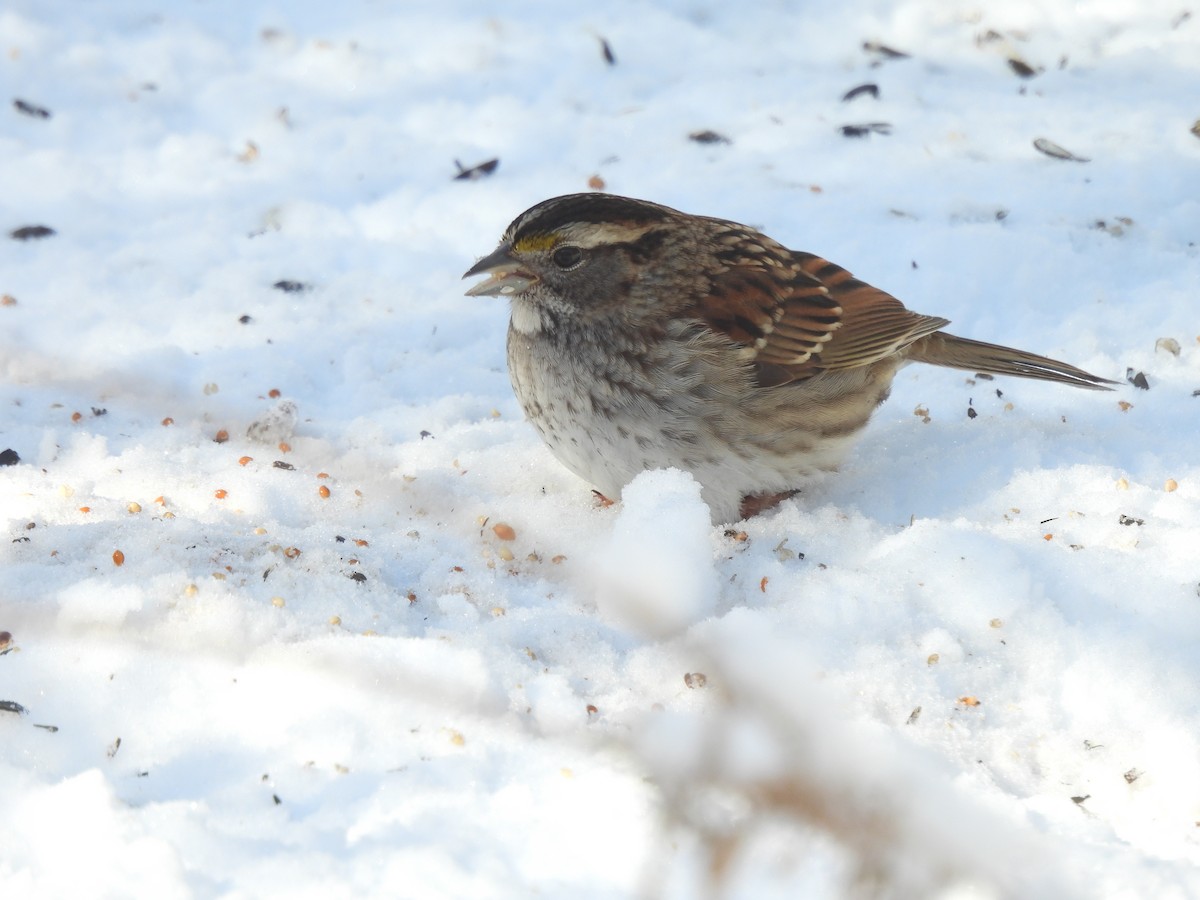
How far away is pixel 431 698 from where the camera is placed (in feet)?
9.27

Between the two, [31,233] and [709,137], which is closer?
Result: [31,233]

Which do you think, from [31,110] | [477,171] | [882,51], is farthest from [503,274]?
[882,51]

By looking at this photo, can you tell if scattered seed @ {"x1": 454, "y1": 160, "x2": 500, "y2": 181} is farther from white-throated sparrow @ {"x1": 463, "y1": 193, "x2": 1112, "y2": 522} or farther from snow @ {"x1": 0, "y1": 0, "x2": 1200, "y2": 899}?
white-throated sparrow @ {"x1": 463, "y1": 193, "x2": 1112, "y2": 522}

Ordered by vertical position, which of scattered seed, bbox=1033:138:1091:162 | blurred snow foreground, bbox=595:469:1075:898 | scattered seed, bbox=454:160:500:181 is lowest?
scattered seed, bbox=454:160:500:181

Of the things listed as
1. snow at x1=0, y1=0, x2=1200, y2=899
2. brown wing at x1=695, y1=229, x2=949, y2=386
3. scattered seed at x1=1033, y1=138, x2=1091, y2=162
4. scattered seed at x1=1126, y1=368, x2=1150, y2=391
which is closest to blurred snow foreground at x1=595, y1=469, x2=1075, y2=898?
snow at x1=0, y1=0, x2=1200, y2=899

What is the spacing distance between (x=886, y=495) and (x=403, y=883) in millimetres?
2165

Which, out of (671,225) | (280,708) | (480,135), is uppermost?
(671,225)

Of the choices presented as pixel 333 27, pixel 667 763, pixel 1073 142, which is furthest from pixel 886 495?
pixel 333 27

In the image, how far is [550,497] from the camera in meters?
4.04

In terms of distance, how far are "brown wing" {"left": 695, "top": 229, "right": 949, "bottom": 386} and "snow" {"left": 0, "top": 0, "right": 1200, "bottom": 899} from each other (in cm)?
38

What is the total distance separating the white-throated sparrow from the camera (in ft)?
12.2

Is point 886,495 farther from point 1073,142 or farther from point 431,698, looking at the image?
point 1073,142

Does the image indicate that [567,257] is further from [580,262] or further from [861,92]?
[861,92]

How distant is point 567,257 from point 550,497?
2.49 feet
